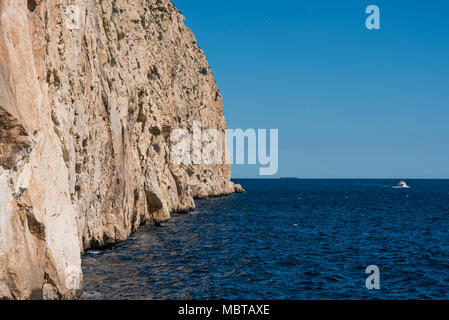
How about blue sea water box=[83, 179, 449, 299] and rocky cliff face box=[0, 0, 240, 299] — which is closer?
rocky cliff face box=[0, 0, 240, 299]

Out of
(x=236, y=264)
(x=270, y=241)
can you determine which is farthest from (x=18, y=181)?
(x=270, y=241)

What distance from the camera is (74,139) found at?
2586 cm

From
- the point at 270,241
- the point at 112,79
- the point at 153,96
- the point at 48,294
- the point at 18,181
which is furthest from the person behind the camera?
the point at 153,96

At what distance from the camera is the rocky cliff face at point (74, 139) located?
14016 mm

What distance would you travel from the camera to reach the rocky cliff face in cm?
1402

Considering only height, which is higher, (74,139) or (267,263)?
(74,139)

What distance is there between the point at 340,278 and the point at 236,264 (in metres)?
7.45

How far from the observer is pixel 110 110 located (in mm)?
33969

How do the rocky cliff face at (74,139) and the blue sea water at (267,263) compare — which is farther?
the blue sea water at (267,263)

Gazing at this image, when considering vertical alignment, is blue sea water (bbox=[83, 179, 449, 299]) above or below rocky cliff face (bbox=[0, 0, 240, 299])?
below

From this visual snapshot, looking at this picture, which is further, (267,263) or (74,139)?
(267,263)

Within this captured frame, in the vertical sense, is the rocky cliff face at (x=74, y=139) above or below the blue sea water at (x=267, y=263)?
above

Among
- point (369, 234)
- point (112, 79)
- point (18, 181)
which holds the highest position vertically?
point (112, 79)
